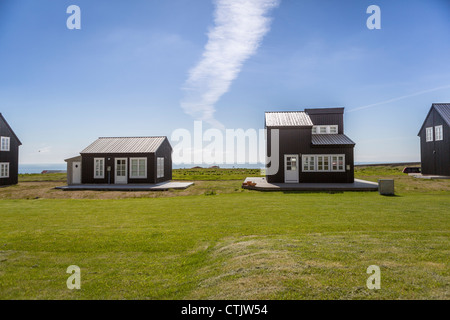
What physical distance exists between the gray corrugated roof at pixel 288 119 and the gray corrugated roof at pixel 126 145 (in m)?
11.7

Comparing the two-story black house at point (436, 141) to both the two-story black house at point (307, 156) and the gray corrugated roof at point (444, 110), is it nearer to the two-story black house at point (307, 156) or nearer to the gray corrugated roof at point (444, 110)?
the gray corrugated roof at point (444, 110)

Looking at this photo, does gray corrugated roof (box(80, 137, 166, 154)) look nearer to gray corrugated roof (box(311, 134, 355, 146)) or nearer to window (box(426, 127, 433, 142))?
gray corrugated roof (box(311, 134, 355, 146))

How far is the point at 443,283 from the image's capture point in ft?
12.6

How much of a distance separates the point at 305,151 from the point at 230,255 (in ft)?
63.1

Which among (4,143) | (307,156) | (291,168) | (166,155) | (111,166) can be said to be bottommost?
(291,168)

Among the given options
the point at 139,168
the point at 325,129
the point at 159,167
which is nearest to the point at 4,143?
the point at 139,168

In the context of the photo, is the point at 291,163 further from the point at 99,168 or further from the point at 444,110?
the point at 444,110

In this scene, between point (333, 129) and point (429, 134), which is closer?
point (333, 129)

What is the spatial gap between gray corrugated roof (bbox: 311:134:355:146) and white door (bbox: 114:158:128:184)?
18096 mm

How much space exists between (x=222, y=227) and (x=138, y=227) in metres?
2.71

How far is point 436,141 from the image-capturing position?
28.6m

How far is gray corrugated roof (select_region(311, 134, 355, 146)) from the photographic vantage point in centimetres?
2266

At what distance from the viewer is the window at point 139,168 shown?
24.7m
